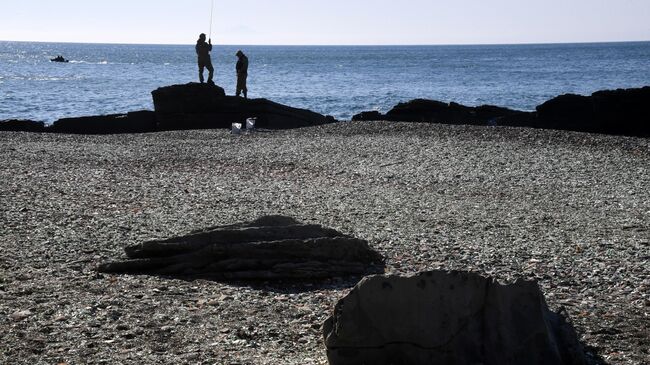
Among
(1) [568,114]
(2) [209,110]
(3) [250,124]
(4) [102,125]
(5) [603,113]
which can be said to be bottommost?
(4) [102,125]

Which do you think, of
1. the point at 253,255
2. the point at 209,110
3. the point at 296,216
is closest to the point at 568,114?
the point at 209,110

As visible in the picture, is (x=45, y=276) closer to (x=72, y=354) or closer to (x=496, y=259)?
(x=72, y=354)

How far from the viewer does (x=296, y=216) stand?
14297mm

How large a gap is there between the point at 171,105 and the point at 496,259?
21.6 meters

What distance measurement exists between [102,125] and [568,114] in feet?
51.6

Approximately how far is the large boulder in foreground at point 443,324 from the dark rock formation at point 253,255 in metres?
3.19

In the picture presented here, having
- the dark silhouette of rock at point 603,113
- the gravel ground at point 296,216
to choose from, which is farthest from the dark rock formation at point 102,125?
the dark silhouette of rock at point 603,113

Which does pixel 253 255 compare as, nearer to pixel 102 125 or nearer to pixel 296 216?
pixel 296 216

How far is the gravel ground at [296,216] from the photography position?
7887mm

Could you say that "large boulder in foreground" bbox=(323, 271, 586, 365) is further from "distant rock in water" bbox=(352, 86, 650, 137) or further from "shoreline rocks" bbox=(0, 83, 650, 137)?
"shoreline rocks" bbox=(0, 83, 650, 137)

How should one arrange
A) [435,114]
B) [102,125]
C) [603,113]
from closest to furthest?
[102,125], [603,113], [435,114]

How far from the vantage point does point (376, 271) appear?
34.0ft

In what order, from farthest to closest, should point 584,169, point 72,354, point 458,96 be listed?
point 458,96
point 584,169
point 72,354

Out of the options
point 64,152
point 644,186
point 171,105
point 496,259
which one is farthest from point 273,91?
point 496,259
